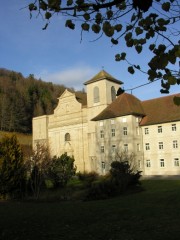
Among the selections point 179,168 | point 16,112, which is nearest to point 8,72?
point 16,112

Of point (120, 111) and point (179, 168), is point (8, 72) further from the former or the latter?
point (179, 168)

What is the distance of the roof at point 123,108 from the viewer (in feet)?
161

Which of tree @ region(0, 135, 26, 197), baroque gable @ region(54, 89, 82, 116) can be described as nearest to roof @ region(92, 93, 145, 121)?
baroque gable @ region(54, 89, 82, 116)

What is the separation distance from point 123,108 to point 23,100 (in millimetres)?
62430

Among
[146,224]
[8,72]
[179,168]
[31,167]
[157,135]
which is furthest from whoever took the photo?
[8,72]

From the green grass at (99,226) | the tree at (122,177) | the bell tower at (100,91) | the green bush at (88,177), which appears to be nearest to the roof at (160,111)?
the bell tower at (100,91)

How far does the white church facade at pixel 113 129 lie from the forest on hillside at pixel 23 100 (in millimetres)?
30389

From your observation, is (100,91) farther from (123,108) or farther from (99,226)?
(99,226)

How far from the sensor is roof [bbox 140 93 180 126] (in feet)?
151

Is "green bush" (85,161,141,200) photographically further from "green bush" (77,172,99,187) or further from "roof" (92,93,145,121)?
"roof" (92,93,145,121)

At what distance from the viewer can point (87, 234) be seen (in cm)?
Result: 888

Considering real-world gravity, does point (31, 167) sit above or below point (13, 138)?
below

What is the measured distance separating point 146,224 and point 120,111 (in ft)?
131

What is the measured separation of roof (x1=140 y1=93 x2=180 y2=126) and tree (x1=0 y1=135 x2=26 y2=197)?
26.0 meters
